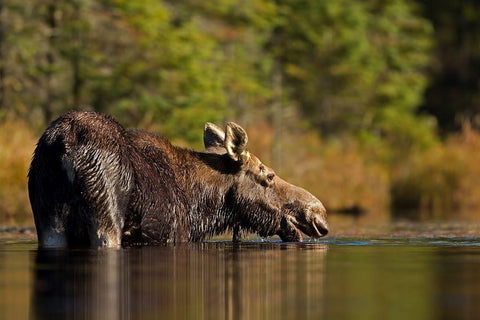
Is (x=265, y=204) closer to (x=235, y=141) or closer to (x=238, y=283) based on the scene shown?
(x=235, y=141)

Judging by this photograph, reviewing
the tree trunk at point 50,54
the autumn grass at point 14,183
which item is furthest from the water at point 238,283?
the tree trunk at point 50,54

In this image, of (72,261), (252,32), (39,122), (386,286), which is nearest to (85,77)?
(39,122)

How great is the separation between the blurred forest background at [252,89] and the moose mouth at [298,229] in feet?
31.6

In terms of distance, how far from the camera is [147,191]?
571 inches

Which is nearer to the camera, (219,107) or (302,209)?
(302,209)

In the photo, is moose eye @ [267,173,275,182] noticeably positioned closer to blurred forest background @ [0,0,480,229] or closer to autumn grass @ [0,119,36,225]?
blurred forest background @ [0,0,480,229]

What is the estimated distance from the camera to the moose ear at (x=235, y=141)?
49.5 feet

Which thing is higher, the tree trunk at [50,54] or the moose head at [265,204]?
the tree trunk at [50,54]

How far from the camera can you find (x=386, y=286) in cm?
1045

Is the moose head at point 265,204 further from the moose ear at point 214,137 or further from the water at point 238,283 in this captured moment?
the water at point 238,283

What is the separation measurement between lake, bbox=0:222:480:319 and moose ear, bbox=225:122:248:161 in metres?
1.21

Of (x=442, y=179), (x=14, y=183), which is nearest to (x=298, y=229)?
(x=14, y=183)

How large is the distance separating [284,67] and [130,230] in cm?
3811

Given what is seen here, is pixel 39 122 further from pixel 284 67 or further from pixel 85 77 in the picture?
pixel 284 67
